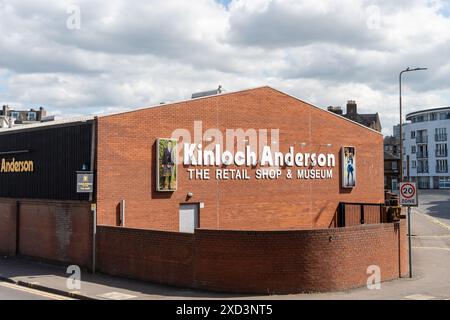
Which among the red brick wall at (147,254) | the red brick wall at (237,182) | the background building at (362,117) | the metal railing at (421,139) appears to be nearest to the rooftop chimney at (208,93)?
the red brick wall at (237,182)

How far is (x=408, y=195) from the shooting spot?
18719 mm

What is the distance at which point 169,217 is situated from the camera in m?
22.5

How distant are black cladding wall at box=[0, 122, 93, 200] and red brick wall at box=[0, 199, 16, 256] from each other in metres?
0.45

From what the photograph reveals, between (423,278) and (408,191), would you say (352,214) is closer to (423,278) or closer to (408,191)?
(423,278)

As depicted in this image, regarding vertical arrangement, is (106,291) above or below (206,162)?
below

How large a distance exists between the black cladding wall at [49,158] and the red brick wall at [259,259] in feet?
15.5

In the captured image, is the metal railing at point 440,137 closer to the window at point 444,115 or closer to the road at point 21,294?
the window at point 444,115

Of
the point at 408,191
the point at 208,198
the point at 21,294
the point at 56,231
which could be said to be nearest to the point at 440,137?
the point at 208,198

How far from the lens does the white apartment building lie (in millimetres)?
111938

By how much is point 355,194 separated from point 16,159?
1877 centimetres

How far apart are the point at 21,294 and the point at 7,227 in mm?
9184
